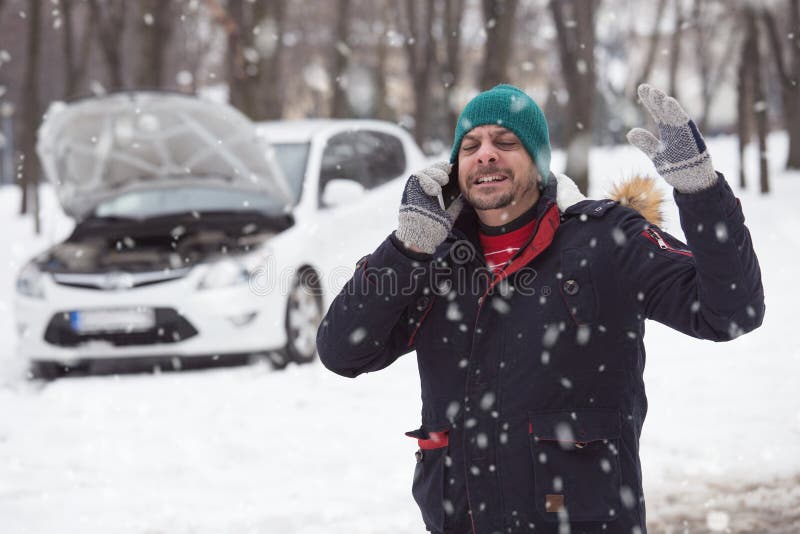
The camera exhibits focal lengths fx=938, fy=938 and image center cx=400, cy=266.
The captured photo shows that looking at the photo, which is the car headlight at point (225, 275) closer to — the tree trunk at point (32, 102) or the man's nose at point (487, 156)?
the man's nose at point (487, 156)

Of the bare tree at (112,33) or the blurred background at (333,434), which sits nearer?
the blurred background at (333,434)

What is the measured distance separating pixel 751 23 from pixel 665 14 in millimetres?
12089

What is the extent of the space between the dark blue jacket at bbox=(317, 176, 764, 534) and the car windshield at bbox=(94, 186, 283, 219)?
5095 millimetres

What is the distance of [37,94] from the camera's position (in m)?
18.1

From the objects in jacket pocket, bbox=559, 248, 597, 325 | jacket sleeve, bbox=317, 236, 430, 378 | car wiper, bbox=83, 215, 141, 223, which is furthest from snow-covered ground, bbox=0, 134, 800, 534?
car wiper, bbox=83, 215, 141, 223

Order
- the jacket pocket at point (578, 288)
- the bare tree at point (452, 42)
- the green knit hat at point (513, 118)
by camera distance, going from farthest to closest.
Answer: the bare tree at point (452, 42) → the green knit hat at point (513, 118) → the jacket pocket at point (578, 288)

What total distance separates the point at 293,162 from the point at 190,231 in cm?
121

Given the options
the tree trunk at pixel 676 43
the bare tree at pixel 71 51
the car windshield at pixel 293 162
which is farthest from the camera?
the tree trunk at pixel 676 43

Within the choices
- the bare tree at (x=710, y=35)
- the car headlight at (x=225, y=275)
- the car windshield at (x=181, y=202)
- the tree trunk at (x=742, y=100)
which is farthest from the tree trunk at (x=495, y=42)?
the bare tree at (x=710, y=35)

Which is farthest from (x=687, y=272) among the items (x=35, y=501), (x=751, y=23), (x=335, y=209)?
(x=751, y=23)

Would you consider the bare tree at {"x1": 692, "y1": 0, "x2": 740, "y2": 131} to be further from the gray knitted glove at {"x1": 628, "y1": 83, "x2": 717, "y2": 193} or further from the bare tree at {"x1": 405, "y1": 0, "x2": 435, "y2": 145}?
the gray knitted glove at {"x1": 628, "y1": 83, "x2": 717, "y2": 193}

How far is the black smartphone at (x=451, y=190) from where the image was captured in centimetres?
242

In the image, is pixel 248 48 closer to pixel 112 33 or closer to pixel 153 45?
pixel 153 45

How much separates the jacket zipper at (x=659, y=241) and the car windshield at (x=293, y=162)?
17.4 feet
